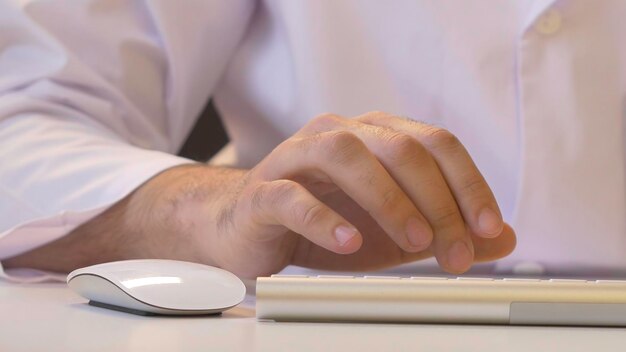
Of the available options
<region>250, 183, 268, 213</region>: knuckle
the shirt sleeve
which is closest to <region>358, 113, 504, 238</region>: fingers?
<region>250, 183, 268, 213</region>: knuckle

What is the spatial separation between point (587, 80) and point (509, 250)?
0.33 metres

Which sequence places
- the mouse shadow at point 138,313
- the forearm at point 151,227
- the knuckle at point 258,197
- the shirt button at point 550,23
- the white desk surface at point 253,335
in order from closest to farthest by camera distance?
the white desk surface at point 253,335 → the mouse shadow at point 138,313 → the knuckle at point 258,197 → the forearm at point 151,227 → the shirt button at point 550,23

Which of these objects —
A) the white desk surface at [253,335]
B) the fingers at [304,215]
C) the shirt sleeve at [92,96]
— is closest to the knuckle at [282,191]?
the fingers at [304,215]

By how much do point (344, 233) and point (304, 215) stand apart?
0.03m

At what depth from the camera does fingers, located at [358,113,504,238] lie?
0.59 metres

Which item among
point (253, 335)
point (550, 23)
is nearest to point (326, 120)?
point (253, 335)

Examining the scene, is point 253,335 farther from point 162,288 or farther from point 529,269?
point 529,269

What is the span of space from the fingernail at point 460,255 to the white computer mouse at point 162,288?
0.49 ft

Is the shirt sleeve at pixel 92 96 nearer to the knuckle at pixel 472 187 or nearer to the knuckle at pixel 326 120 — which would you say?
the knuckle at pixel 326 120

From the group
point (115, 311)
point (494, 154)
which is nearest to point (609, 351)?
point (115, 311)

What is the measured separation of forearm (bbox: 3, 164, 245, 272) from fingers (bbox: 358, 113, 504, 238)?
0.61 ft

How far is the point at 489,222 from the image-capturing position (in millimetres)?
586

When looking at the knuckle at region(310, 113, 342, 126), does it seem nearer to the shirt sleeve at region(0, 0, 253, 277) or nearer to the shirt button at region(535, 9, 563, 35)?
the shirt sleeve at region(0, 0, 253, 277)

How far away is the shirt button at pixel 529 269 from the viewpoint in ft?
3.10
